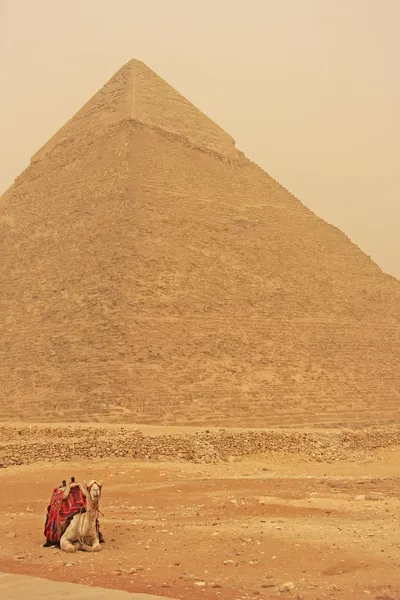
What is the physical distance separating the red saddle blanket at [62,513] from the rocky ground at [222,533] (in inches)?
6.8

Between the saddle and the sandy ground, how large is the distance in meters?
0.15

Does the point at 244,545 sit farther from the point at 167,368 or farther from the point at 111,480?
the point at 167,368

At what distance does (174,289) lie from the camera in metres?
24.2

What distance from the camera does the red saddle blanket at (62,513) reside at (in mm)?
8293

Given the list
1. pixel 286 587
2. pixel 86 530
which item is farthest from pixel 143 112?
A: pixel 286 587

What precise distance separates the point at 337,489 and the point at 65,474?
4.32 meters

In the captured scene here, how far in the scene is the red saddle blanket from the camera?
8.29 m

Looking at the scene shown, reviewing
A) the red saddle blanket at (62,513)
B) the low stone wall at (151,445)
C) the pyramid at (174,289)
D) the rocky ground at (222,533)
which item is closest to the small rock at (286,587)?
the rocky ground at (222,533)

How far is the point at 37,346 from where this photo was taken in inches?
910

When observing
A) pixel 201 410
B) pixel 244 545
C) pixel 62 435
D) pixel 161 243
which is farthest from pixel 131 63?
pixel 244 545

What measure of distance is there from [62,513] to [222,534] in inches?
58.5

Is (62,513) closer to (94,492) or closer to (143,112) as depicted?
(94,492)

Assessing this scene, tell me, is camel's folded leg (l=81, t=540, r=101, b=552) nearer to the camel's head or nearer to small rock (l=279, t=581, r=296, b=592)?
the camel's head

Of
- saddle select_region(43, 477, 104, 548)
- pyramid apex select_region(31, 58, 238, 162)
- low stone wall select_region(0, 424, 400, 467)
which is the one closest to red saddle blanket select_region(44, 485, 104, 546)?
saddle select_region(43, 477, 104, 548)
